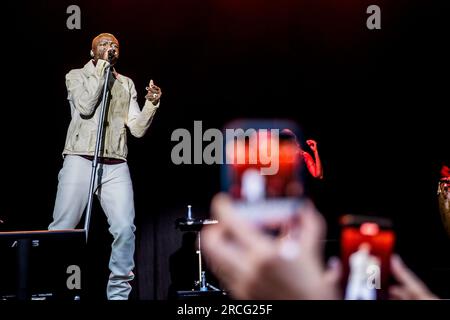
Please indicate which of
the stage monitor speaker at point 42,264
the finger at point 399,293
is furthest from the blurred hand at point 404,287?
the stage monitor speaker at point 42,264

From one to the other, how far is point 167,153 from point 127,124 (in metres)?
0.88

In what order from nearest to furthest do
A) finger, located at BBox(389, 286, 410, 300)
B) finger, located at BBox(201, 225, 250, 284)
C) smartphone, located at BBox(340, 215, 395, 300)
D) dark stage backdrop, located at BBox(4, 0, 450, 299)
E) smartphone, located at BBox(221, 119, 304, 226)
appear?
1. finger, located at BBox(201, 225, 250, 284)
2. smartphone, located at BBox(340, 215, 395, 300)
3. finger, located at BBox(389, 286, 410, 300)
4. dark stage backdrop, located at BBox(4, 0, 450, 299)
5. smartphone, located at BBox(221, 119, 304, 226)

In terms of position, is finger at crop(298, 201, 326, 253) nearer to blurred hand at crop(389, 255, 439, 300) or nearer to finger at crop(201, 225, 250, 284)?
finger at crop(201, 225, 250, 284)

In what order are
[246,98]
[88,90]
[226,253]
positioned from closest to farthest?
[226,253], [88,90], [246,98]

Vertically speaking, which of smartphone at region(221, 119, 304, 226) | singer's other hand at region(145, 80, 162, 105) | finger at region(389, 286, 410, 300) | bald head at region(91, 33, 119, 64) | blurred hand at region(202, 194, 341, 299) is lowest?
finger at region(389, 286, 410, 300)

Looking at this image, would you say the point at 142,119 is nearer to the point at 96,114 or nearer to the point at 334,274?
the point at 96,114

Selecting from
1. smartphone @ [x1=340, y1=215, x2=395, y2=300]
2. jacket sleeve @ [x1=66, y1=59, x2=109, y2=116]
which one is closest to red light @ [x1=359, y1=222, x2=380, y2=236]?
smartphone @ [x1=340, y1=215, x2=395, y2=300]

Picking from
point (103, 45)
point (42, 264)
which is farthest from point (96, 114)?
point (42, 264)

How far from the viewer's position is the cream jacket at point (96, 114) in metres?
3.33

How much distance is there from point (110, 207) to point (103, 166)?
0.27m

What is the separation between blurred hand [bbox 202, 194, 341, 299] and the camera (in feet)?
2.50

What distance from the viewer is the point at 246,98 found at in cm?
462

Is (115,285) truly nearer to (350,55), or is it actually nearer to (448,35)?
(350,55)

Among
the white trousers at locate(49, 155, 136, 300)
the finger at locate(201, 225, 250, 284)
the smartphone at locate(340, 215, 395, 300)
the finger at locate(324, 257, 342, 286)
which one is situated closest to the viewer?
the finger at locate(201, 225, 250, 284)
